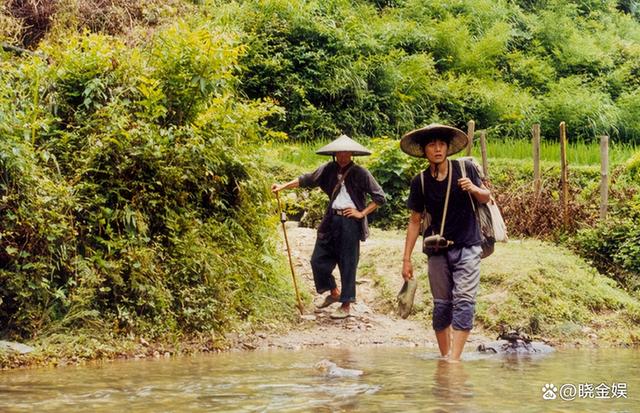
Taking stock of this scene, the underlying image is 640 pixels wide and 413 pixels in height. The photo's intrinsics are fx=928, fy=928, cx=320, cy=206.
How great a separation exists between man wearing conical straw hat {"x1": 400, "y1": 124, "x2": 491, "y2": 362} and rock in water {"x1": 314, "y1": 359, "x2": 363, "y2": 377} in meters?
0.90

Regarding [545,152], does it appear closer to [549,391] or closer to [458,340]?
A: [458,340]

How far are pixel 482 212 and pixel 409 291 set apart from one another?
1.63 metres

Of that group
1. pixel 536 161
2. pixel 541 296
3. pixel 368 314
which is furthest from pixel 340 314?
pixel 536 161

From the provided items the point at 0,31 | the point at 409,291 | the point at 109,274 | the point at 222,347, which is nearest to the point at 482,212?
the point at 409,291

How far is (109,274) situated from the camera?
26.9ft

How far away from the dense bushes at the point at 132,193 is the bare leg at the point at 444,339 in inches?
88.3

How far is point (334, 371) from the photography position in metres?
6.85

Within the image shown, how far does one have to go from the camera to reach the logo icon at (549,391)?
5.89 meters

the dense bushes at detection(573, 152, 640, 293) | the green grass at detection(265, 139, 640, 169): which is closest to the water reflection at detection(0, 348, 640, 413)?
the dense bushes at detection(573, 152, 640, 293)

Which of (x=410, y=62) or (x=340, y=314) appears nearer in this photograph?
A: (x=340, y=314)

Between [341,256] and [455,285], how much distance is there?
269 centimetres

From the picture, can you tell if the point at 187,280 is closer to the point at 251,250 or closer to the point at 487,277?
the point at 251,250

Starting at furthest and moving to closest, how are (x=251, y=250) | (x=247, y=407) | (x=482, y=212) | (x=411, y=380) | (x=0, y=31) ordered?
(x=0, y=31)
(x=251, y=250)
(x=482, y=212)
(x=411, y=380)
(x=247, y=407)

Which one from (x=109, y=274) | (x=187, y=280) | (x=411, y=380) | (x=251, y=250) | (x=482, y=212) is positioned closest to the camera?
(x=411, y=380)
